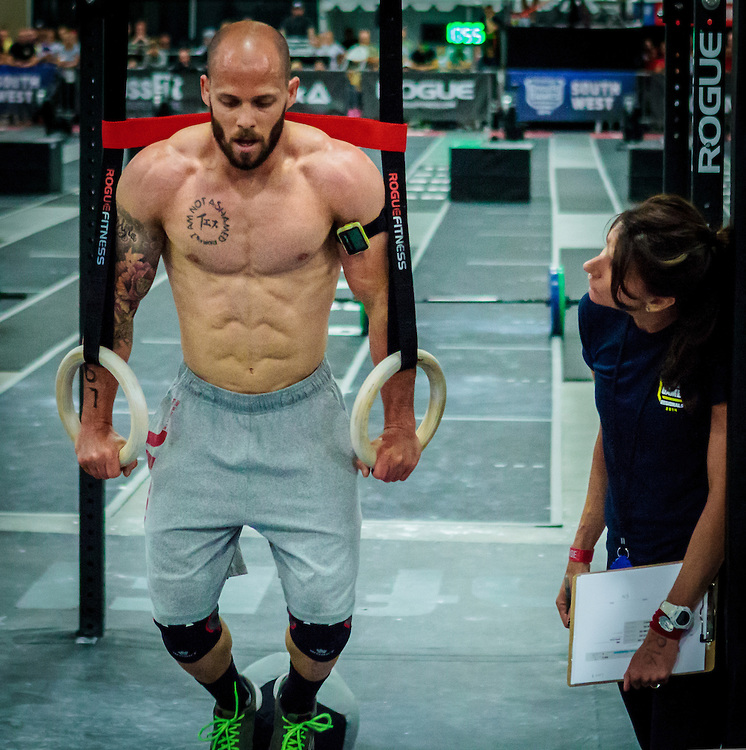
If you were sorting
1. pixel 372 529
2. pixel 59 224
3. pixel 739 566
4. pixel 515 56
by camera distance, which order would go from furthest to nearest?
1. pixel 515 56
2. pixel 59 224
3. pixel 372 529
4. pixel 739 566

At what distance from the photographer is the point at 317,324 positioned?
2.73m

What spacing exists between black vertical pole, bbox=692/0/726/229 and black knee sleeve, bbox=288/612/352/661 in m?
1.37

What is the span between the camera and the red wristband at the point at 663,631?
2.34 metres

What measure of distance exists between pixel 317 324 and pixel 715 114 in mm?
1122

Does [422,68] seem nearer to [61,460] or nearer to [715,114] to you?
[61,460]

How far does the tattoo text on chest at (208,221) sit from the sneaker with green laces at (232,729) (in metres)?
1.18

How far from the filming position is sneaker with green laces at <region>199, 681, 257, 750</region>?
2895mm

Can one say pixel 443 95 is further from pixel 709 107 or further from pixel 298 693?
pixel 298 693

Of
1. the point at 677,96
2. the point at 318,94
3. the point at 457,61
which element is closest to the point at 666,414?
the point at 677,96

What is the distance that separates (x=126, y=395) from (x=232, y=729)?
95 centimetres

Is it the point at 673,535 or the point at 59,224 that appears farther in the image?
the point at 59,224

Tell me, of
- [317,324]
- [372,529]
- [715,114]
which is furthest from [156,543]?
[372,529]

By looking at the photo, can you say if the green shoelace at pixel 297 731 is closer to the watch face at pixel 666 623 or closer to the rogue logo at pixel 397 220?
the watch face at pixel 666 623

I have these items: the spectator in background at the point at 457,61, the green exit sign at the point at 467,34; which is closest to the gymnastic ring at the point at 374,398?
the green exit sign at the point at 467,34
